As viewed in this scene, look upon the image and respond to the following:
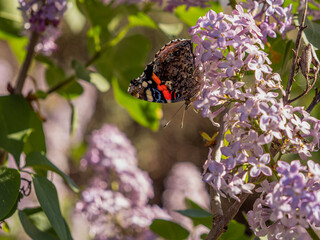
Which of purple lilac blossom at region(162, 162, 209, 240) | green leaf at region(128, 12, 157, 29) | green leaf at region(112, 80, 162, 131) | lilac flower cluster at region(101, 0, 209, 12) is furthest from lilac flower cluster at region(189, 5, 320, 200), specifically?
purple lilac blossom at region(162, 162, 209, 240)

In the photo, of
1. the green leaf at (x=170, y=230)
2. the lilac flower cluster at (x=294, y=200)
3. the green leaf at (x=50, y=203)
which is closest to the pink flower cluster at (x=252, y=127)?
the lilac flower cluster at (x=294, y=200)

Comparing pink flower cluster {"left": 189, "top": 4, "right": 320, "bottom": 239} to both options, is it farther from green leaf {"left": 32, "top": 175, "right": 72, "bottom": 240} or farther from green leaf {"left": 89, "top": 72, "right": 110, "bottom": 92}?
green leaf {"left": 89, "top": 72, "right": 110, "bottom": 92}

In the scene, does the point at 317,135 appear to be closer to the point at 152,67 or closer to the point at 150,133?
the point at 152,67

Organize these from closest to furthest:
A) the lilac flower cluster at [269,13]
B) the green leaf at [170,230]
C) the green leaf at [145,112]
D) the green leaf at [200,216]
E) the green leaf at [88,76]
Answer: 1. the lilac flower cluster at [269,13]
2. the green leaf at [200,216]
3. the green leaf at [170,230]
4. the green leaf at [88,76]
5. the green leaf at [145,112]

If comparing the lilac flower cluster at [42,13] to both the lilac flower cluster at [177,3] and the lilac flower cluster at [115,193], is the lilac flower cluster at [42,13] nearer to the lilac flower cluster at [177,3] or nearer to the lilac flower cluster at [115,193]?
the lilac flower cluster at [177,3]

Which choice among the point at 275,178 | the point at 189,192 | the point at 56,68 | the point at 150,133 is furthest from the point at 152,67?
the point at 150,133
